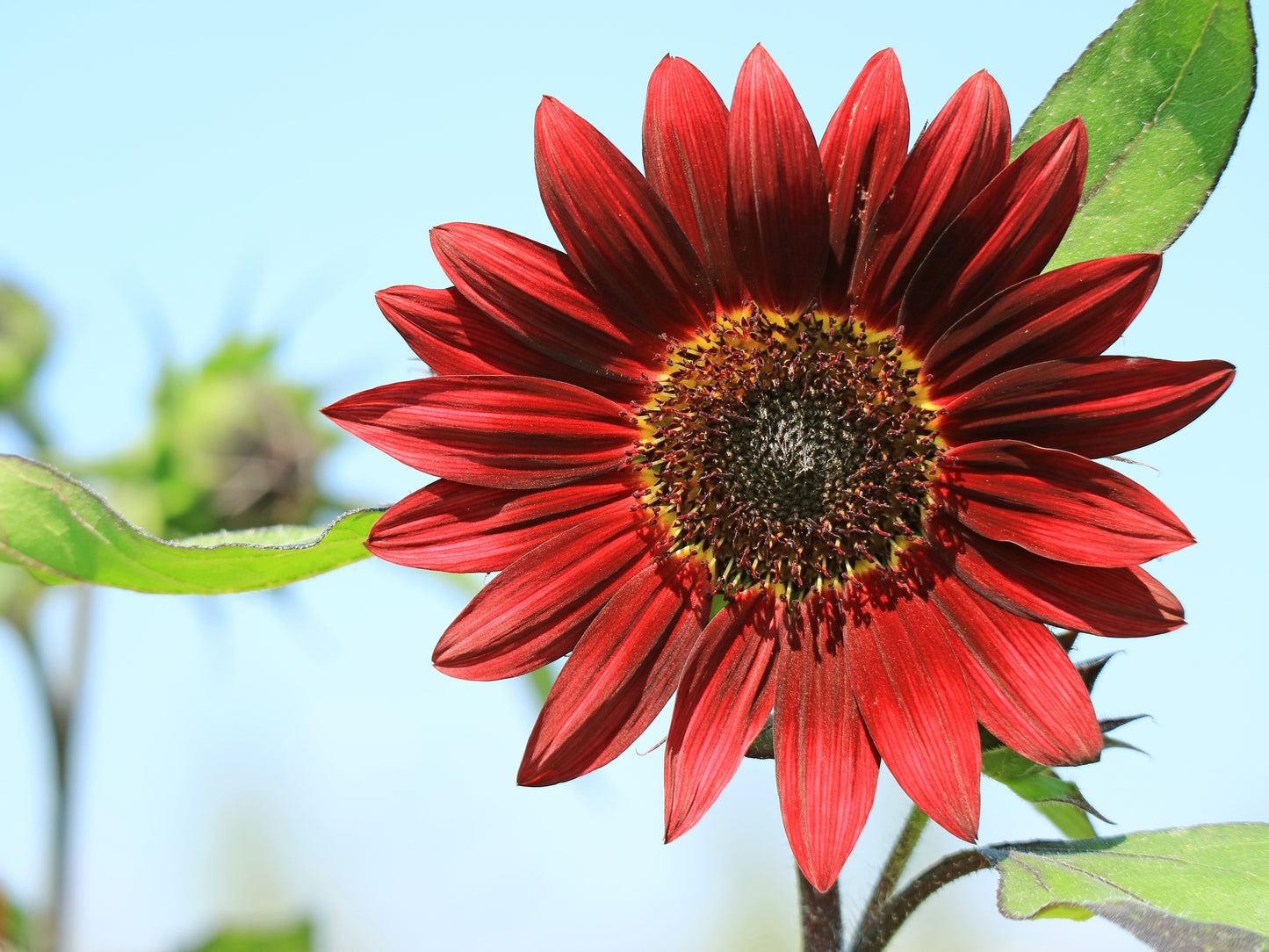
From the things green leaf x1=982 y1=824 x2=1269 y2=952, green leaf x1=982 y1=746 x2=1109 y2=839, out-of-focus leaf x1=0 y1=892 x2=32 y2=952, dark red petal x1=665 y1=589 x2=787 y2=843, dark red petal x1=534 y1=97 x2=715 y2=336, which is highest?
dark red petal x1=534 y1=97 x2=715 y2=336

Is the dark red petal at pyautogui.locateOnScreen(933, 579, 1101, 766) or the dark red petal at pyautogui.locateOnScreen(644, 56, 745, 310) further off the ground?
the dark red petal at pyautogui.locateOnScreen(644, 56, 745, 310)

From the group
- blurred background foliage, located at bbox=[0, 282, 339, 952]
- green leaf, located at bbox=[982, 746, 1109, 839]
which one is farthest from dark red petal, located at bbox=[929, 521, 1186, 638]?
blurred background foliage, located at bbox=[0, 282, 339, 952]

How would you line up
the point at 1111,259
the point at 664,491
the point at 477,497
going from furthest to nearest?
1. the point at 664,491
2. the point at 477,497
3. the point at 1111,259

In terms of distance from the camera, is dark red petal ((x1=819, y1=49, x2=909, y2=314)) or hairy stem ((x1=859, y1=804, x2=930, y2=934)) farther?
hairy stem ((x1=859, y1=804, x2=930, y2=934))

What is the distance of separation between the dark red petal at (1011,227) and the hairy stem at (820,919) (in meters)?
0.50

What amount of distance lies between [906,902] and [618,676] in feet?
1.04

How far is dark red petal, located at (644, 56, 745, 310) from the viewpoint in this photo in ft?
3.04

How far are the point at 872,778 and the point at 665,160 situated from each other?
0.52 meters

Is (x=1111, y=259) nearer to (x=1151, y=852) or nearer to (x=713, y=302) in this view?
(x=713, y=302)

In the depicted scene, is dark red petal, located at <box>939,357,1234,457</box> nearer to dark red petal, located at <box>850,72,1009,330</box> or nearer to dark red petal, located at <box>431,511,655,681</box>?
dark red petal, located at <box>850,72,1009,330</box>

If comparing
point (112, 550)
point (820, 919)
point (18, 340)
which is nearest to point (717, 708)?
point (820, 919)

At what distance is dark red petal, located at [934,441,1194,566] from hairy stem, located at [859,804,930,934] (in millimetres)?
282

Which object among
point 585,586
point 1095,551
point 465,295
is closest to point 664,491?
point 585,586

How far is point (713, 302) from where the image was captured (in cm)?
104
